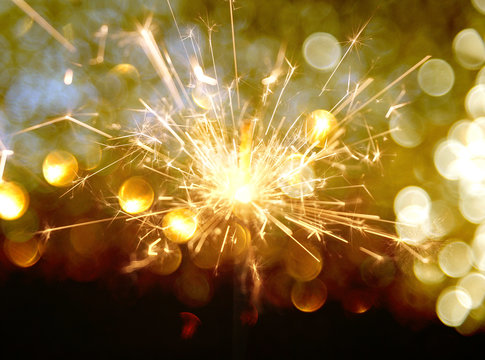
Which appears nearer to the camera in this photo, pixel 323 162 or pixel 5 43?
pixel 5 43

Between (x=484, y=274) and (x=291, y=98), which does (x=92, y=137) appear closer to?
(x=291, y=98)

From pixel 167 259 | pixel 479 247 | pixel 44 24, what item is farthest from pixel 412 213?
pixel 44 24

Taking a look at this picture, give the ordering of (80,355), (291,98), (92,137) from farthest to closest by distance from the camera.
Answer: (291,98) → (92,137) → (80,355)

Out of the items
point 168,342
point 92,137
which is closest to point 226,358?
point 168,342

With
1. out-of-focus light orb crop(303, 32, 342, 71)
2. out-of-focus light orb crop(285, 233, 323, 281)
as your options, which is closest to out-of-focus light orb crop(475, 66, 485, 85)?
out-of-focus light orb crop(303, 32, 342, 71)

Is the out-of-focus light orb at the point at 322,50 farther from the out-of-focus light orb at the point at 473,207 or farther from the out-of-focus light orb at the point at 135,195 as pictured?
the out-of-focus light orb at the point at 135,195

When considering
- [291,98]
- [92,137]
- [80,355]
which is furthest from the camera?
[291,98]
